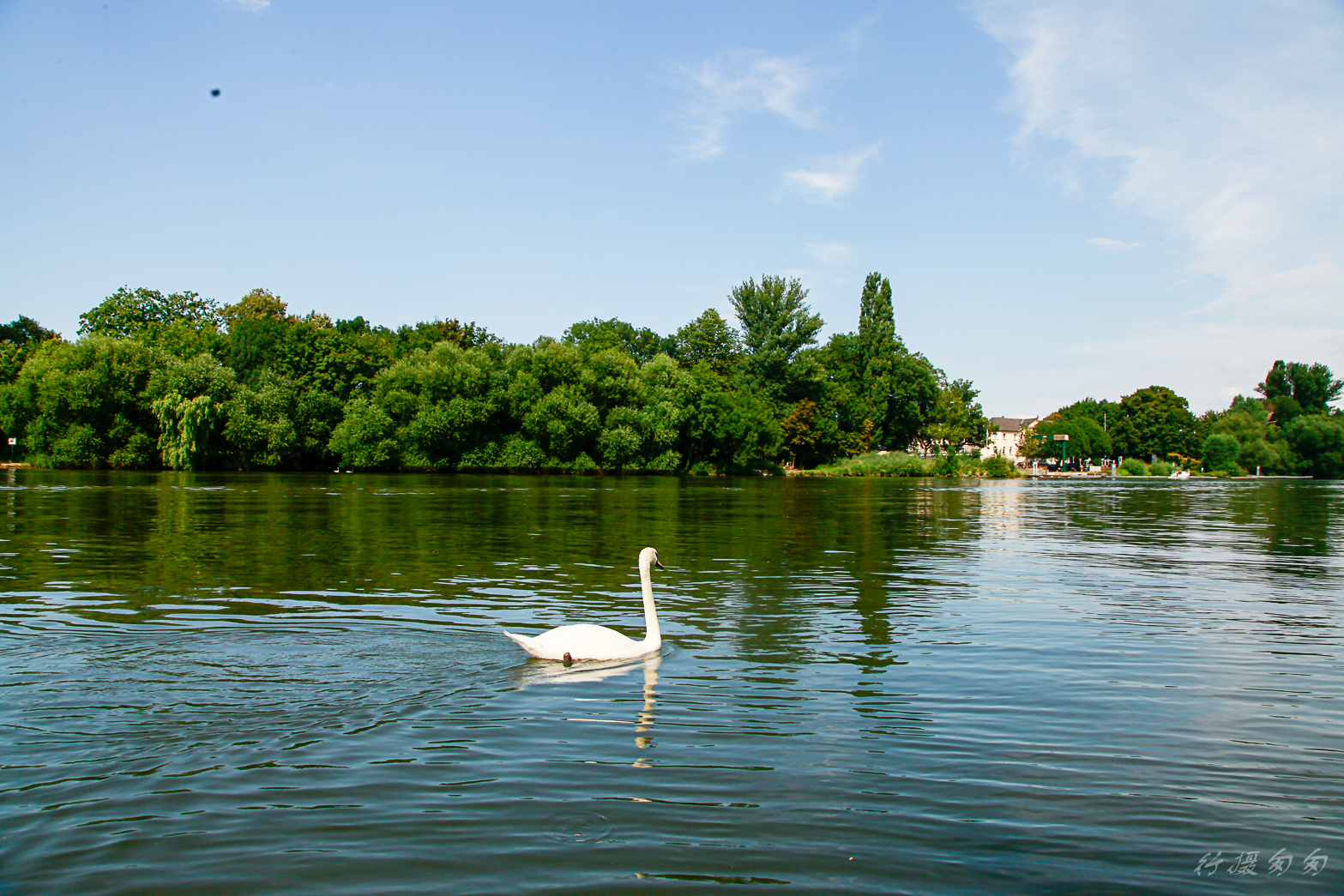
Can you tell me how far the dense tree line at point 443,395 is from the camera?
78250 millimetres

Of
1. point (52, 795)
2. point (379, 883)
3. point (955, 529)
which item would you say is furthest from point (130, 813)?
point (955, 529)

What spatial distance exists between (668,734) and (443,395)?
83.3 meters

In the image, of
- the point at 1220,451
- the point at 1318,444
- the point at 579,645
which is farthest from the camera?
the point at 1220,451

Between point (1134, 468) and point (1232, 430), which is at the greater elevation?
point (1232, 430)

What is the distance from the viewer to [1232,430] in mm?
163875

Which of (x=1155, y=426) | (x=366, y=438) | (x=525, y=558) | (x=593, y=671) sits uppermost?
(x=1155, y=426)

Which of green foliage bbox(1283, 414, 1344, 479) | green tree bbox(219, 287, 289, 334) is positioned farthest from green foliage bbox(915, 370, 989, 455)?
green tree bbox(219, 287, 289, 334)

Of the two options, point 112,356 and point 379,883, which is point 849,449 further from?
point 379,883

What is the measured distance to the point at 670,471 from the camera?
101 meters

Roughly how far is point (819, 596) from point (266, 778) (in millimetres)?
10768

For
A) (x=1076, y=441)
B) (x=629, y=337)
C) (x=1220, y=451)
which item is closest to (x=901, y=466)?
(x=629, y=337)

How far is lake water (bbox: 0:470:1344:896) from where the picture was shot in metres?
5.05

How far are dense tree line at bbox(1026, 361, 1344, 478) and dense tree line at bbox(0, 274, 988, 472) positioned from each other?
66684 mm

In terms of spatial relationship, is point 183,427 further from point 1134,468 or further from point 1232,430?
point 1232,430
